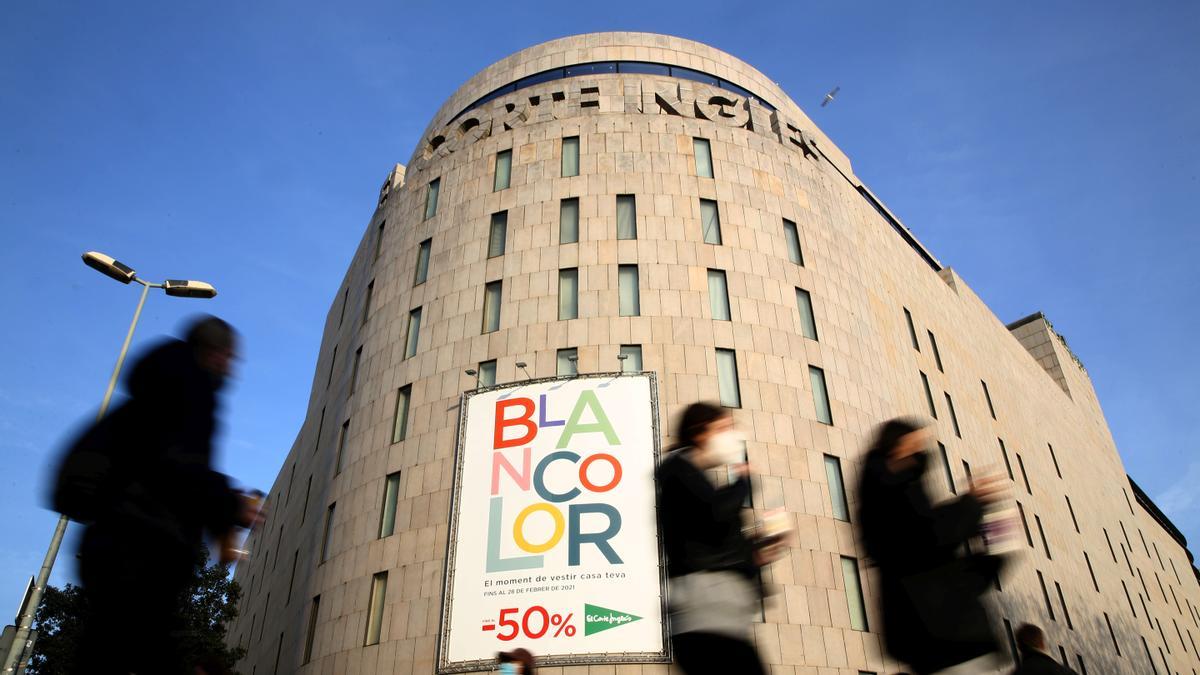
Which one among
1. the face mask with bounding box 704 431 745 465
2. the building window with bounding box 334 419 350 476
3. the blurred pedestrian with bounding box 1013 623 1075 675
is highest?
the building window with bounding box 334 419 350 476

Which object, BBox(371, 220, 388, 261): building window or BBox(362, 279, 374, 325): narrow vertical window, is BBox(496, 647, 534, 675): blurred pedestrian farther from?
BBox(371, 220, 388, 261): building window

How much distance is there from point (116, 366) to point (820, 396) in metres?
19.1

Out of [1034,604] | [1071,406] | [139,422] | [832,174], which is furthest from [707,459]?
[1071,406]

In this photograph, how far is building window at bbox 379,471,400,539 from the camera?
2116cm

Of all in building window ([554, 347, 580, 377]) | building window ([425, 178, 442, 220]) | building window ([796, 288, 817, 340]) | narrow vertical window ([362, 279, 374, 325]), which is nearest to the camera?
building window ([554, 347, 580, 377])

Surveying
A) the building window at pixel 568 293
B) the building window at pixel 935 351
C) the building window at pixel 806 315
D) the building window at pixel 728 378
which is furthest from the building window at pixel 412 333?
the building window at pixel 935 351

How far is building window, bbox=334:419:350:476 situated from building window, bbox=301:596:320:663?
4.36m

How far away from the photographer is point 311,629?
70.6ft

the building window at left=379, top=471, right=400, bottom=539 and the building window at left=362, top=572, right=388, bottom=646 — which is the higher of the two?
the building window at left=379, top=471, right=400, bottom=539

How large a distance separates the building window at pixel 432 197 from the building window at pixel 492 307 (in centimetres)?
533

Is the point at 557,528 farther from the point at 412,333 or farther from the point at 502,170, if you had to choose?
the point at 502,170

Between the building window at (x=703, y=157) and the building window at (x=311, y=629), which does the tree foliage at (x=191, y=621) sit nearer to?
the building window at (x=311, y=629)

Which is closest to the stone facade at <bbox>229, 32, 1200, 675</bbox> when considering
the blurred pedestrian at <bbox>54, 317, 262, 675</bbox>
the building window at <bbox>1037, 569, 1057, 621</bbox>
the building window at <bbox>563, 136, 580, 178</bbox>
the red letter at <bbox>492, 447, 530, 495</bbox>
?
the building window at <bbox>563, 136, 580, 178</bbox>

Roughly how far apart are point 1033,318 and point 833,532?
54.5 meters
